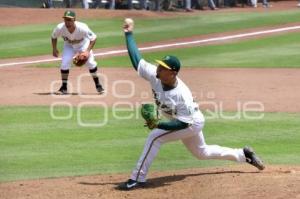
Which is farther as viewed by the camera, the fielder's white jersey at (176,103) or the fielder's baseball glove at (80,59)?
the fielder's baseball glove at (80,59)

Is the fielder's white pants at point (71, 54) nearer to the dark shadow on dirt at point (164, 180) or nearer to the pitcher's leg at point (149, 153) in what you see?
the dark shadow on dirt at point (164, 180)

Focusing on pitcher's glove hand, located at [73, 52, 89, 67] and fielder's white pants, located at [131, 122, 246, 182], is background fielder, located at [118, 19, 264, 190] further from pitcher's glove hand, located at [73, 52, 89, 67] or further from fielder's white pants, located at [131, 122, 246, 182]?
pitcher's glove hand, located at [73, 52, 89, 67]

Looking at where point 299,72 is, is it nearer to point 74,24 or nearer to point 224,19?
point 74,24

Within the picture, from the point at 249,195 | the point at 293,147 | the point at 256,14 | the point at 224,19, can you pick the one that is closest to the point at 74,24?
the point at 293,147

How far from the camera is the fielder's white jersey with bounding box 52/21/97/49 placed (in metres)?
13.5

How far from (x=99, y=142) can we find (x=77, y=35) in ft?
14.4

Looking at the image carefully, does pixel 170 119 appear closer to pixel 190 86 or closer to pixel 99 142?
pixel 99 142

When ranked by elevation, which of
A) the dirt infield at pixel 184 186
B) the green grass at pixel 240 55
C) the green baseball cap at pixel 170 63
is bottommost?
the green grass at pixel 240 55

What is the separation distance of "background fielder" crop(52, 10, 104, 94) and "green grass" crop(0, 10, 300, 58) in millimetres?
6816

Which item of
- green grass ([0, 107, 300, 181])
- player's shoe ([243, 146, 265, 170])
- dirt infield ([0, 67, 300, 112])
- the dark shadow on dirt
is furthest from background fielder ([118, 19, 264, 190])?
dirt infield ([0, 67, 300, 112])

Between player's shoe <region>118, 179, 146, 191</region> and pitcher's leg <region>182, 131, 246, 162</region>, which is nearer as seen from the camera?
player's shoe <region>118, 179, 146, 191</region>

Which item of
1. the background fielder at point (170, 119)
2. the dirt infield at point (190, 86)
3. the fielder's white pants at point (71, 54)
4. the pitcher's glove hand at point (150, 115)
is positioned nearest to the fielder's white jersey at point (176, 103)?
the background fielder at point (170, 119)

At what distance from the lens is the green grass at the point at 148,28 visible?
2188cm

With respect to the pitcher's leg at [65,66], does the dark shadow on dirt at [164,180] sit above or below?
above
